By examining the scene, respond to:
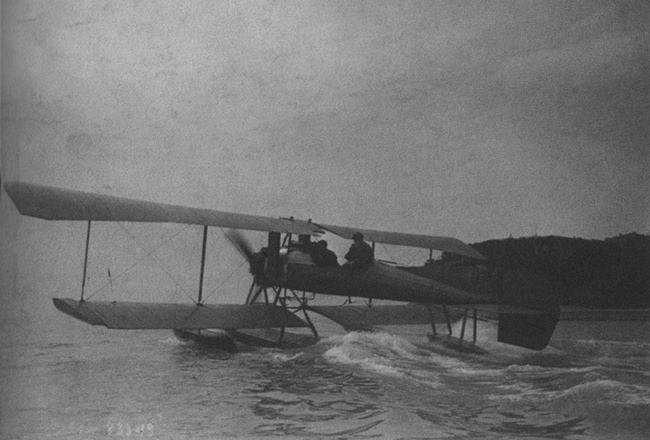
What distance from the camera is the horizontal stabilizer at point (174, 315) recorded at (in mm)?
4895

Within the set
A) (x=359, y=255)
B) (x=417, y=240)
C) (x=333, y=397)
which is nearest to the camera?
(x=333, y=397)

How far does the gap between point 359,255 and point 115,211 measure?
8.44ft

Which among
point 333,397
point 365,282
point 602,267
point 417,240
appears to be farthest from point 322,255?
point 602,267

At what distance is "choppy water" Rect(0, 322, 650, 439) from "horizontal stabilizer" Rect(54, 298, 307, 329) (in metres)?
0.25

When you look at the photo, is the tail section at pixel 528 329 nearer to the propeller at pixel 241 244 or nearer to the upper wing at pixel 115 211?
the upper wing at pixel 115 211

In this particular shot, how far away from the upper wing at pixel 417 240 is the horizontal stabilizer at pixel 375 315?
7.50 ft

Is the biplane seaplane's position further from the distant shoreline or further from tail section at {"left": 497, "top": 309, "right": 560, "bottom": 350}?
the distant shoreline

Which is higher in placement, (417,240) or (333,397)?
(417,240)

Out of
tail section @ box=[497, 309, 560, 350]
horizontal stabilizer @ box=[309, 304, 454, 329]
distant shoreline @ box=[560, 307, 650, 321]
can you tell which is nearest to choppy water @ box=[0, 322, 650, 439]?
distant shoreline @ box=[560, 307, 650, 321]

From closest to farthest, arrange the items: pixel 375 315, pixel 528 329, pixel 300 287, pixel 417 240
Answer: pixel 417 240 → pixel 528 329 → pixel 300 287 → pixel 375 315

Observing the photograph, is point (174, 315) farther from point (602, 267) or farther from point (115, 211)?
point (602, 267)

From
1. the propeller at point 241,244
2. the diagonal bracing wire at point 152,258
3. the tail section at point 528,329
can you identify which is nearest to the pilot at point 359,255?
the propeller at point 241,244

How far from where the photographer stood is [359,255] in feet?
20.3

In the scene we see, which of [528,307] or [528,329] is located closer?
[528,307]
